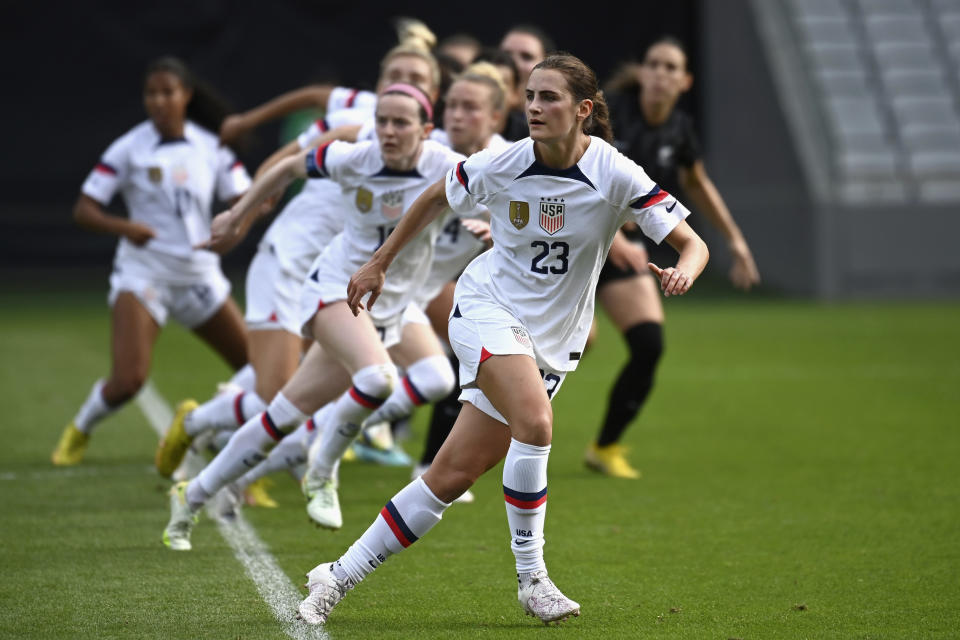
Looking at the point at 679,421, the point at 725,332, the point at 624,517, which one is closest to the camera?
the point at 624,517

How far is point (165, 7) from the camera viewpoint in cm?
1903

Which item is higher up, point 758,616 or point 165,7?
point 165,7

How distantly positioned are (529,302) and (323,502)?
1629 mm

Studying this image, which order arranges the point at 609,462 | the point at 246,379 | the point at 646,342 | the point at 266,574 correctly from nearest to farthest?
the point at 266,574, the point at 246,379, the point at 646,342, the point at 609,462

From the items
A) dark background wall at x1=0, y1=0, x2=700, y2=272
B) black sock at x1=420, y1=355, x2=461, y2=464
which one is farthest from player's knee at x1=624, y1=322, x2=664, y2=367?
dark background wall at x1=0, y1=0, x2=700, y2=272

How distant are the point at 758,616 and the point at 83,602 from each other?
7.64 feet

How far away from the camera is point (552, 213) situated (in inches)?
181

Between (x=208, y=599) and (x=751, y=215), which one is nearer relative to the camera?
(x=208, y=599)

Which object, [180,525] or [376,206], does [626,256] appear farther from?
[180,525]

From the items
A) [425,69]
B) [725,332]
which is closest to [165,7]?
[725,332]

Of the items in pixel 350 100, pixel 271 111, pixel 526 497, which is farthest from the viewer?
pixel 271 111

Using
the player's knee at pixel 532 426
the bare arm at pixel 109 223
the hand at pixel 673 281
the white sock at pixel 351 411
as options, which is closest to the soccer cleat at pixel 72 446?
the bare arm at pixel 109 223

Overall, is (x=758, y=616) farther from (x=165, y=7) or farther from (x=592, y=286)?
(x=165, y=7)

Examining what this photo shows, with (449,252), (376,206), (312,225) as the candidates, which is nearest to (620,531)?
(449,252)
